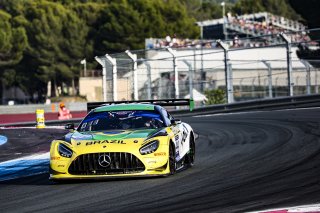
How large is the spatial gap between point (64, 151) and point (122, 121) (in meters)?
1.26

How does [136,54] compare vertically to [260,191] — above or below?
above

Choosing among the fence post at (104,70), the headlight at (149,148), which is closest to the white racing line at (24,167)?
the headlight at (149,148)

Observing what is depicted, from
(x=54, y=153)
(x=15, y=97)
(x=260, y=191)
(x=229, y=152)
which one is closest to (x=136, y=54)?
(x=229, y=152)

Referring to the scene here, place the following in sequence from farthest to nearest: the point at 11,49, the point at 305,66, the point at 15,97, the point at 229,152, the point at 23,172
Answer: the point at 15,97 < the point at 11,49 < the point at 305,66 < the point at 229,152 < the point at 23,172

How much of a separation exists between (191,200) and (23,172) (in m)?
Result: 4.87

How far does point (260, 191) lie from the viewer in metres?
8.38

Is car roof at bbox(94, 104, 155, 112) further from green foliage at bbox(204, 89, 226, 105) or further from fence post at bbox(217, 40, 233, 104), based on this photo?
green foliage at bbox(204, 89, 226, 105)

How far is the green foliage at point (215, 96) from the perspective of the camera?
3142 centimetres

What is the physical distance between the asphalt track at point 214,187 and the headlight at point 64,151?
398 mm

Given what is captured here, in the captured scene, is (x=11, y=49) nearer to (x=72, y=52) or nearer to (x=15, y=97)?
(x=72, y=52)

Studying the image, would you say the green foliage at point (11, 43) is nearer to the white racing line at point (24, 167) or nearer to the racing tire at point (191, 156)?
the white racing line at point (24, 167)

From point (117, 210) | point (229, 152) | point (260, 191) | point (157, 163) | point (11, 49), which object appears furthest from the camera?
point (11, 49)

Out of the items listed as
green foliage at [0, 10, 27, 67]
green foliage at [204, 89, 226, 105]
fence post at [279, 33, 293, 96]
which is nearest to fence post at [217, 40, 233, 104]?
fence post at [279, 33, 293, 96]

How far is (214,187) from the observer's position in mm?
9023
